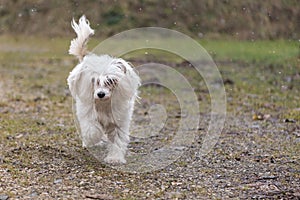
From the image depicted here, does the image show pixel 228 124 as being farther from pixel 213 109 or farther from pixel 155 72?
pixel 155 72

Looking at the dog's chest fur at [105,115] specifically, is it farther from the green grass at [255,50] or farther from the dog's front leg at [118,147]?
the green grass at [255,50]

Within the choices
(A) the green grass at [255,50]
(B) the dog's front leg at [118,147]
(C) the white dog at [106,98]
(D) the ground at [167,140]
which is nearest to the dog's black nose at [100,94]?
(C) the white dog at [106,98]

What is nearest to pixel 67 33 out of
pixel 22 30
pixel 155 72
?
pixel 22 30

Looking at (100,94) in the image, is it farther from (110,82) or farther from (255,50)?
(255,50)

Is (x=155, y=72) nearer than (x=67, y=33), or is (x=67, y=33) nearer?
(x=155, y=72)

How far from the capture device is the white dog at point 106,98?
5555 mm

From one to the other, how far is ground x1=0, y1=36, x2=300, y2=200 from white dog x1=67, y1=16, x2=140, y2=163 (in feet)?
0.86

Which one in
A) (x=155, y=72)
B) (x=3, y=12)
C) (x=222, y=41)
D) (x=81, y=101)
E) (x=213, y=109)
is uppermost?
(x=3, y=12)

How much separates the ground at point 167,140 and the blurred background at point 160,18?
4.62 meters

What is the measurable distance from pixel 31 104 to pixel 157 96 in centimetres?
210

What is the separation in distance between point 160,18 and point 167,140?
1220cm

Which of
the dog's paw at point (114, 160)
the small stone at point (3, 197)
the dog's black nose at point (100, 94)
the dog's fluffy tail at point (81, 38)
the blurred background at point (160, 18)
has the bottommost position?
the small stone at point (3, 197)

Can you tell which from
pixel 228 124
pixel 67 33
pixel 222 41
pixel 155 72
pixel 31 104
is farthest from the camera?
pixel 67 33

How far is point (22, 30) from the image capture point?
19219 millimetres
